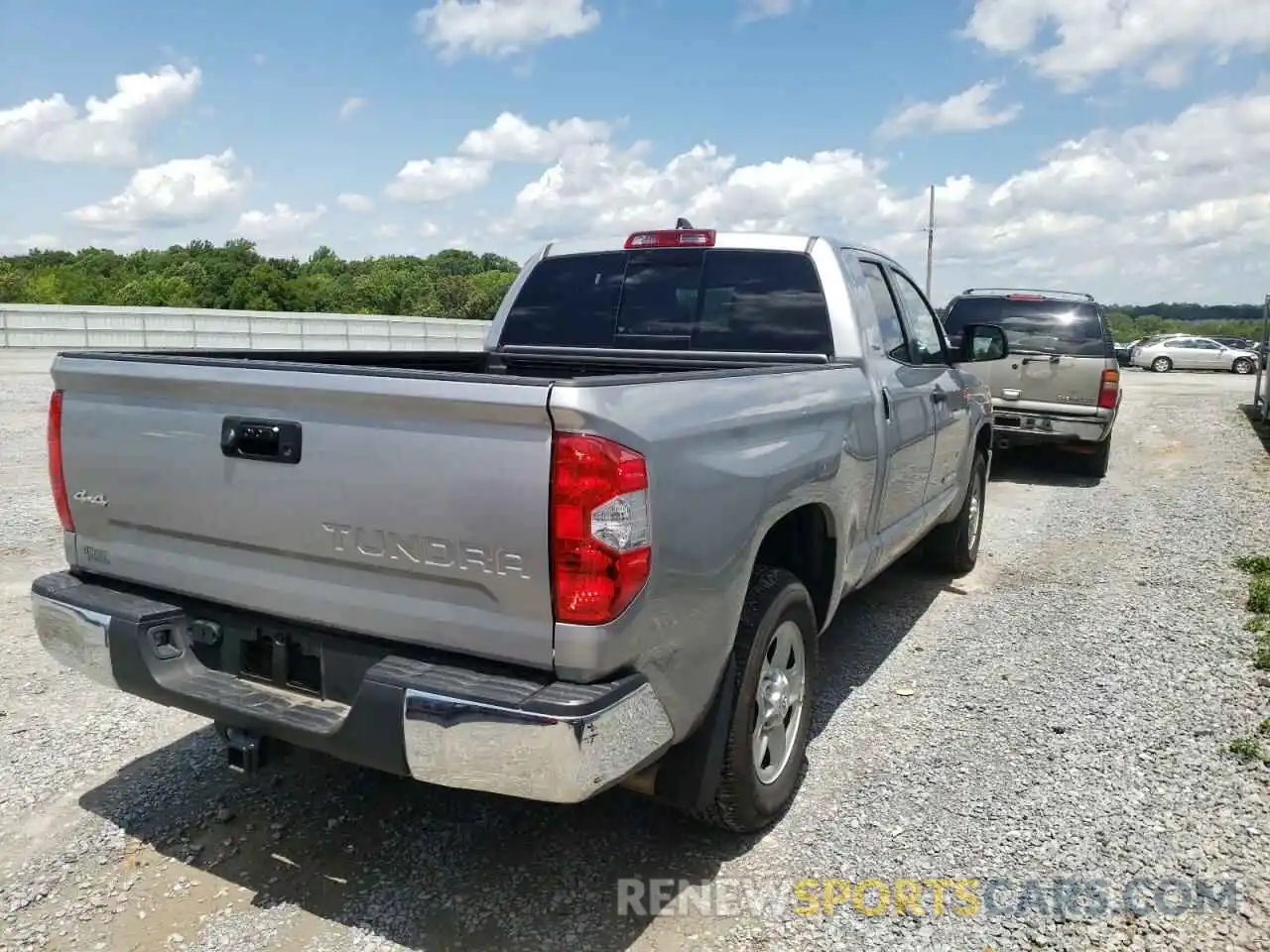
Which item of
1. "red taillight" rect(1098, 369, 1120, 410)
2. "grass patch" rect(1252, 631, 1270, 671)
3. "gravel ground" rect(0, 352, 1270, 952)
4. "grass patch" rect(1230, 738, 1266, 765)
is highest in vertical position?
"red taillight" rect(1098, 369, 1120, 410)

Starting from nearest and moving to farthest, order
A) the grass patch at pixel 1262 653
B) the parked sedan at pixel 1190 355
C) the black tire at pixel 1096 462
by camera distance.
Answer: the grass patch at pixel 1262 653, the black tire at pixel 1096 462, the parked sedan at pixel 1190 355

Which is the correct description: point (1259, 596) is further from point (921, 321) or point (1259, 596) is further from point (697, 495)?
point (697, 495)

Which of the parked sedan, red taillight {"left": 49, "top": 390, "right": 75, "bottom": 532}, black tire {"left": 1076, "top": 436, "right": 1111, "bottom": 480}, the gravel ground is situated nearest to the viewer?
the gravel ground

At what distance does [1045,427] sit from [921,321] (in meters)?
5.43

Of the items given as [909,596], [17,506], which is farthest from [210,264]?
[909,596]

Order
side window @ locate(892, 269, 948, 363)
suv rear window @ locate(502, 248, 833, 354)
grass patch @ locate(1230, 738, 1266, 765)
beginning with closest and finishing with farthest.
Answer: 1. grass patch @ locate(1230, 738, 1266, 765)
2. suv rear window @ locate(502, 248, 833, 354)
3. side window @ locate(892, 269, 948, 363)

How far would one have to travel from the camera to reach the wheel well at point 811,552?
355 cm

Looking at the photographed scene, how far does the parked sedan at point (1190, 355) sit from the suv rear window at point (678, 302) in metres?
37.6

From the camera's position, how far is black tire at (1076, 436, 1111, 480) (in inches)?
415

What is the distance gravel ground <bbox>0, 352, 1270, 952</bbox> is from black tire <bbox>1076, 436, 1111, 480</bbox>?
18.1ft

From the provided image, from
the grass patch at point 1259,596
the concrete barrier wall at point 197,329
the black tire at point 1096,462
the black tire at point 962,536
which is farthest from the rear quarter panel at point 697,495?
the concrete barrier wall at point 197,329

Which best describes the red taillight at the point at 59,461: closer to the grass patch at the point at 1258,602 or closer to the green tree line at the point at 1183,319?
the grass patch at the point at 1258,602

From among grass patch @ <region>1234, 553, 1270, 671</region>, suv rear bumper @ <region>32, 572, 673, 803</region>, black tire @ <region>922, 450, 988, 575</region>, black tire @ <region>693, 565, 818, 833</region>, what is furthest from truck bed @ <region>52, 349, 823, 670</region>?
black tire @ <region>922, 450, 988, 575</region>

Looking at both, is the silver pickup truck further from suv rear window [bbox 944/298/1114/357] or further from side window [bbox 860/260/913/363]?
suv rear window [bbox 944/298/1114/357]
